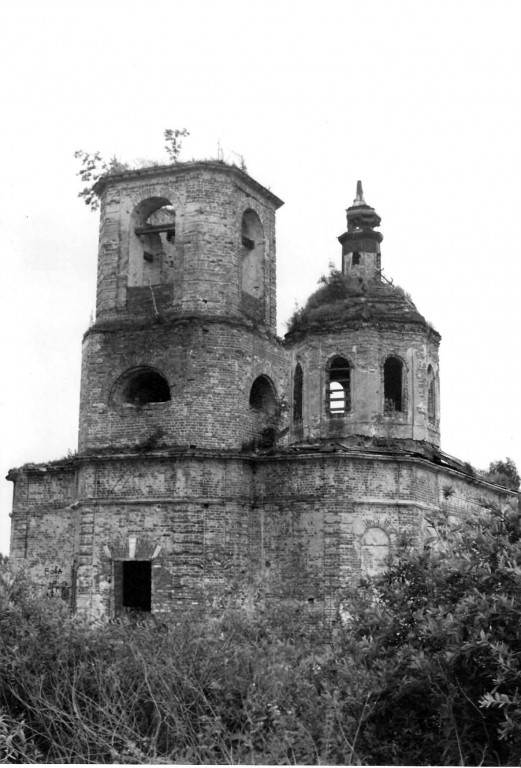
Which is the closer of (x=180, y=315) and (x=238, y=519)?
(x=238, y=519)

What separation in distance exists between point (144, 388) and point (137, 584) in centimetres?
359

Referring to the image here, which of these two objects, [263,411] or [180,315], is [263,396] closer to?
[263,411]

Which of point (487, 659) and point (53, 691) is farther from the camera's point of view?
point (53, 691)

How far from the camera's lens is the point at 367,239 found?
21094mm

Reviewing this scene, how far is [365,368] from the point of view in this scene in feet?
63.7

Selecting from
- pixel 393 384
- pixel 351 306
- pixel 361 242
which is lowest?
pixel 393 384

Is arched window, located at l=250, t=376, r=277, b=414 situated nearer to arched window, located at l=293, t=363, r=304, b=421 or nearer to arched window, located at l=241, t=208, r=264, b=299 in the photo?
arched window, located at l=293, t=363, r=304, b=421

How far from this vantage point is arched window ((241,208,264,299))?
65.3ft

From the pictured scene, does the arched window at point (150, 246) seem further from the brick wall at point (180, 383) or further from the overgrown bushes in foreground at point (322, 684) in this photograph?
the overgrown bushes in foreground at point (322, 684)

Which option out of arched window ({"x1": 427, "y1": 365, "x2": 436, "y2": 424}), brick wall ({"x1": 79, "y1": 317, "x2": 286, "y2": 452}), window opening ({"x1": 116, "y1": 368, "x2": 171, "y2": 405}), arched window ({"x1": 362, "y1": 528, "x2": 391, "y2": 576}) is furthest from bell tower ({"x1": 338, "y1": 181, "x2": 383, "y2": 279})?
arched window ({"x1": 362, "y1": 528, "x2": 391, "y2": 576})

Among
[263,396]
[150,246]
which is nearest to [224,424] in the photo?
[263,396]

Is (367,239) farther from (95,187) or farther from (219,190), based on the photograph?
(95,187)

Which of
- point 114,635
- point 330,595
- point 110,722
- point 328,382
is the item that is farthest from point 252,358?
point 110,722

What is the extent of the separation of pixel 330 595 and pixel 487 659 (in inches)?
361
